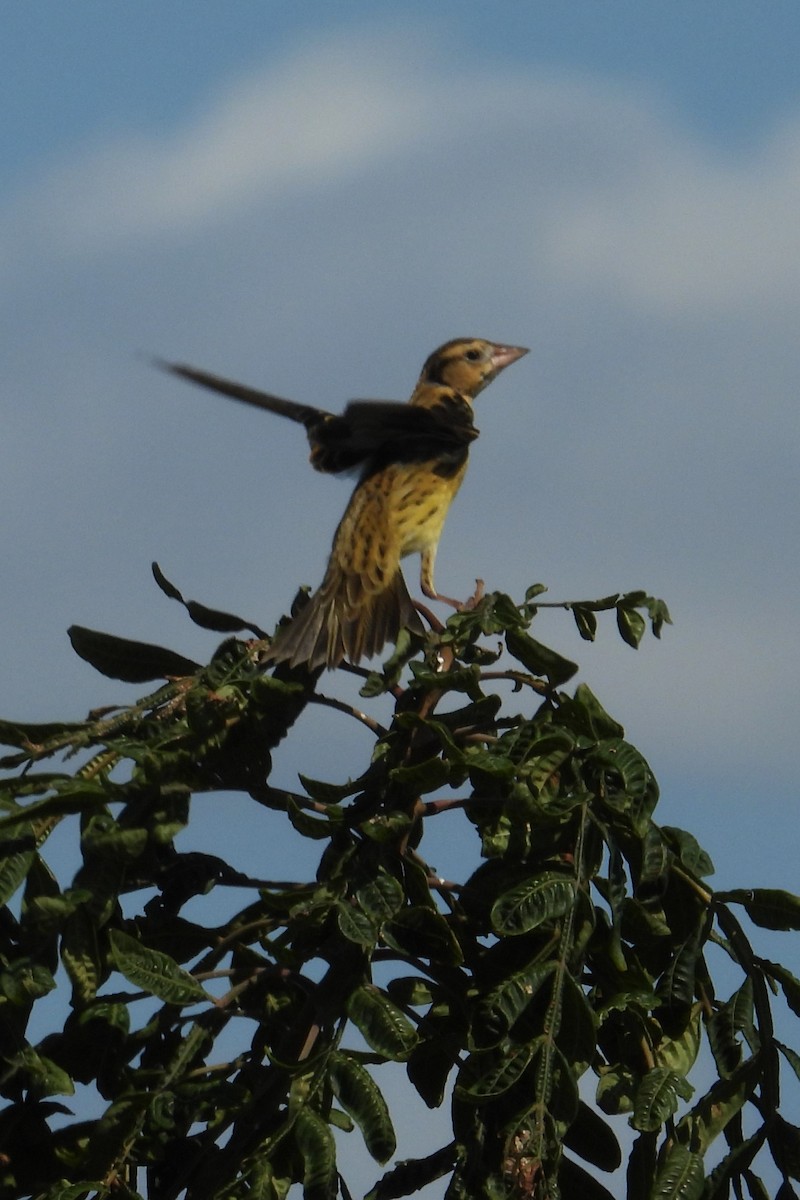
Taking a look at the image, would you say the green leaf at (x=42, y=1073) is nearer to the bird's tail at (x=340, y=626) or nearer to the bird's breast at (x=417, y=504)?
the bird's tail at (x=340, y=626)

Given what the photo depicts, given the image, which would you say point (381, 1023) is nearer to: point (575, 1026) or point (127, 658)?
point (575, 1026)

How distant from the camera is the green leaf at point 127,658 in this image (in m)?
3.63

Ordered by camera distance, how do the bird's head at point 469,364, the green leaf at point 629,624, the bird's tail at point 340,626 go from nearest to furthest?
the green leaf at point 629,624 → the bird's tail at point 340,626 → the bird's head at point 469,364

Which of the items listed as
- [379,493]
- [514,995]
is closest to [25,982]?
[514,995]

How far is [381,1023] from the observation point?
287 cm

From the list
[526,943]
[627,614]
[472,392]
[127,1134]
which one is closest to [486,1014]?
[526,943]

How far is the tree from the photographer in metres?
2.89

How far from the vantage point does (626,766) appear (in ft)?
9.92

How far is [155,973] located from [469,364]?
202 inches

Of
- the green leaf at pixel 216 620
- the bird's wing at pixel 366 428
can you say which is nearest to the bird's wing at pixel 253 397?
the bird's wing at pixel 366 428

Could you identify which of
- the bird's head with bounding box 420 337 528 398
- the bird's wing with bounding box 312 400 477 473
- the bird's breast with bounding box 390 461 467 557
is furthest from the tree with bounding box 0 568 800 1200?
the bird's head with bounding box 420 337 528 398

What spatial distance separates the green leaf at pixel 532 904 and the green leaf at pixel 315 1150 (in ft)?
1.34

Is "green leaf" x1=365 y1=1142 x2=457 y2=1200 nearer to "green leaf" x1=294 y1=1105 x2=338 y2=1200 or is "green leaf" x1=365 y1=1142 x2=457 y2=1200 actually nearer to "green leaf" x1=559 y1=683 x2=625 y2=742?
"green leaf" x1=294 y1=1105 x2=338 y2=1200

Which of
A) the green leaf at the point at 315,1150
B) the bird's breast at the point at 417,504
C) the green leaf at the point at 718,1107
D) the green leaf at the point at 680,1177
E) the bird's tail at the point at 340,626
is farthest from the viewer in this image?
the bird's breast at the point at 417,504
